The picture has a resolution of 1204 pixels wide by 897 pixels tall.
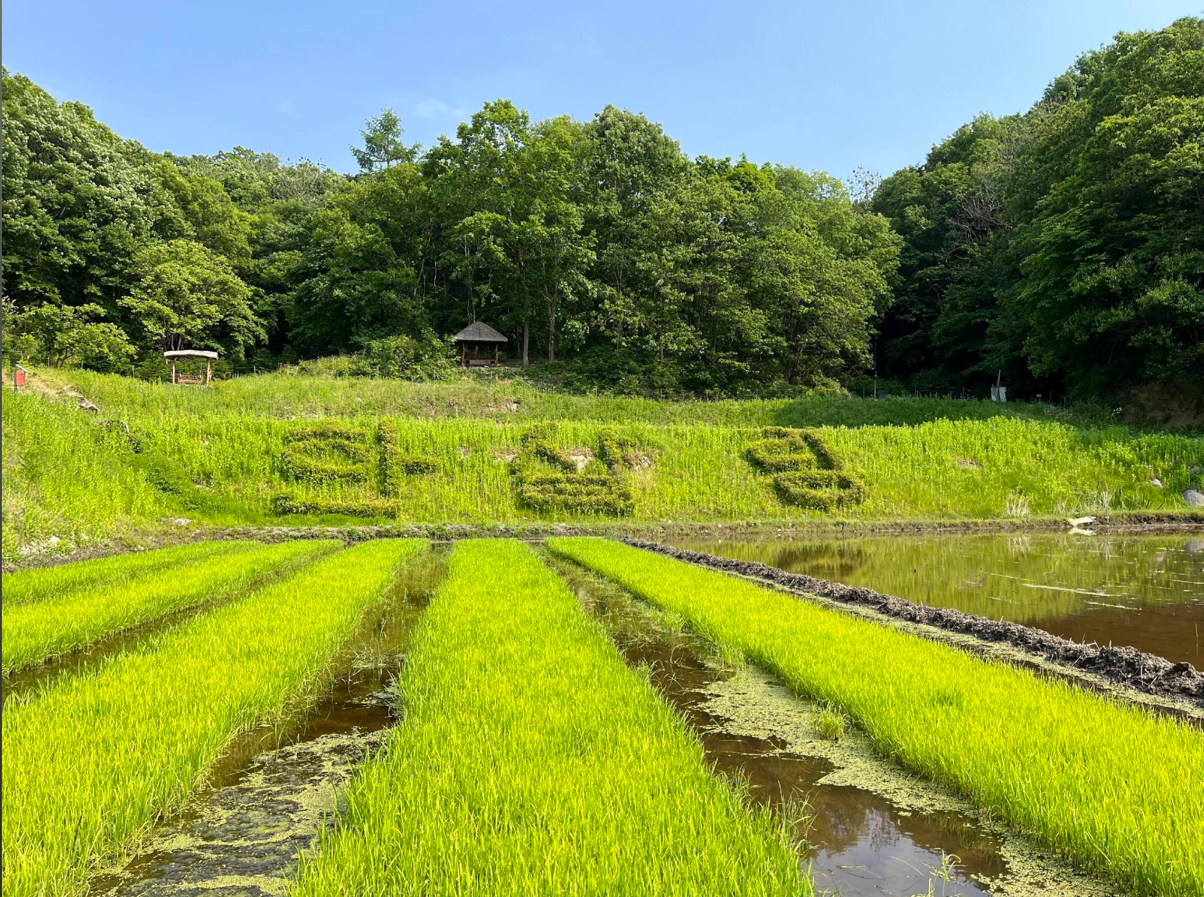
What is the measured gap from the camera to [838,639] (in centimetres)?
561

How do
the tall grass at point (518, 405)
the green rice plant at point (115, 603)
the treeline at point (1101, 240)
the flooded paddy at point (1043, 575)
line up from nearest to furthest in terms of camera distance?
the green rice plant at point (115, 603)
the flooded paddy at point (1043, 575)
the tall grass at point (518, 405)
the treeline at point (1101, 240)

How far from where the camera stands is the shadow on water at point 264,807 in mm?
2598

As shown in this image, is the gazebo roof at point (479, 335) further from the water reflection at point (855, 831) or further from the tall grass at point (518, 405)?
the water reflection at point (855, 831)

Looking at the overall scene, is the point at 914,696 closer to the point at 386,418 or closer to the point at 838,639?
the point at 838,639

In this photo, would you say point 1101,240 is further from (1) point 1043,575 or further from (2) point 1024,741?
(2) point 1024,741

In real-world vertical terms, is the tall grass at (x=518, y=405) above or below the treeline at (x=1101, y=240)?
below

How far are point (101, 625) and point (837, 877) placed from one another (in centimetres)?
651

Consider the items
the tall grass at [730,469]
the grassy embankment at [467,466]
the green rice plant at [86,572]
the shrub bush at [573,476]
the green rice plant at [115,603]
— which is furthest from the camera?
the shrub bush at [573,476]

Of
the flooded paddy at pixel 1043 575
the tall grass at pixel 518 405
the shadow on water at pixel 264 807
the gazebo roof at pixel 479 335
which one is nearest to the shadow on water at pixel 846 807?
the shadow on water at pixel 264 807

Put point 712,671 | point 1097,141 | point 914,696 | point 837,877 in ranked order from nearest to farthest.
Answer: point 837,877, point 914,696, point 712,671, point 1097,141

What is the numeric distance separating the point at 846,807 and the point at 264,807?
2.78 metres

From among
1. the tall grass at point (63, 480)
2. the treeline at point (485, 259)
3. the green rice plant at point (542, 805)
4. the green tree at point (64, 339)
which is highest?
the treeline at point (485, 259)

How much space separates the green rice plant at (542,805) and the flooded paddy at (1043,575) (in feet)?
16.0

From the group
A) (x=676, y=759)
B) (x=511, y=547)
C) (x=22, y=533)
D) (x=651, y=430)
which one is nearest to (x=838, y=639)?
(x=676, y=759)
